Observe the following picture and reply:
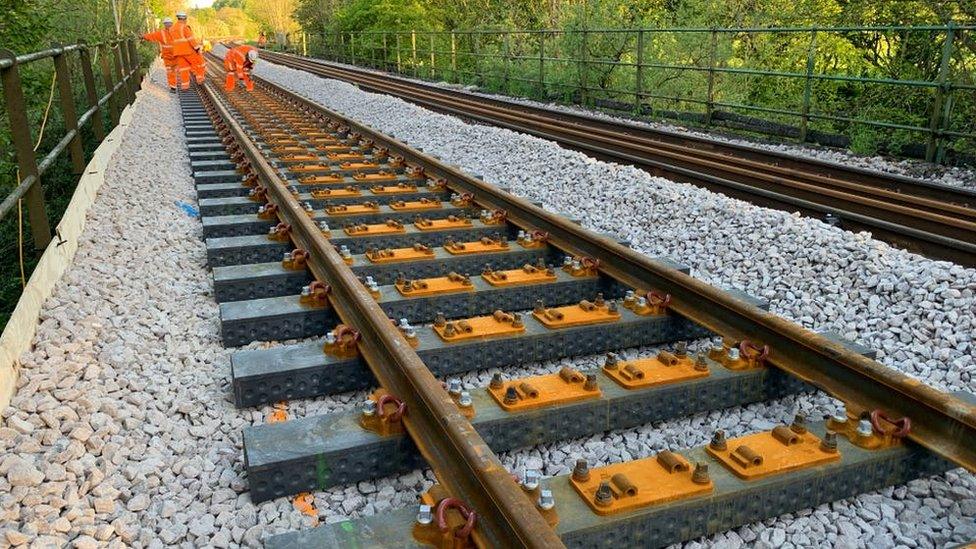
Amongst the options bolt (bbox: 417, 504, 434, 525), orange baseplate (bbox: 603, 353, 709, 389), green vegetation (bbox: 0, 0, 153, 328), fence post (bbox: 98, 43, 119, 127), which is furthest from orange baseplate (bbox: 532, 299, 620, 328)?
→ fence post (bbox: 98, 43, 119, 127)

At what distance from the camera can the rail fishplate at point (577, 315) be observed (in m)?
3.71

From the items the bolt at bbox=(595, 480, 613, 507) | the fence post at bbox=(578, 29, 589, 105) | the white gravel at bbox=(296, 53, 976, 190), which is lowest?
the white gravel at bbox=(296, 53, 976, 190)

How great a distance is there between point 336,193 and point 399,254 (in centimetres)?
204

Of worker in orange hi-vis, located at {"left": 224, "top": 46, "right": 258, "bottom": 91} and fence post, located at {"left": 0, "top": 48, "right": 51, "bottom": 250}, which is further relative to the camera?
worker in orange hi-vis, located at {"left": 224, "top": 46, "right": 258, "bottom": 91}

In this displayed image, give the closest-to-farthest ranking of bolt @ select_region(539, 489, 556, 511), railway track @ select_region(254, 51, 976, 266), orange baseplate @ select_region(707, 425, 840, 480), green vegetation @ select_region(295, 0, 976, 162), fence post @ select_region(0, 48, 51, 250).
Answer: bolt @ select_region(539, 489, 556, 511), orange baseplate @ select_region(707, 425, 840, 480), fence post @ select_region(0, 48, 51, 250), railway track @ select_region(254, 51, 976, 266), green vegetation @ select_region(295, 0, 976, 162)

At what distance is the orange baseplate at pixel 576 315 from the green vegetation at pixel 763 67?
728 centimetres

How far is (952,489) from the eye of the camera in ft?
8.79

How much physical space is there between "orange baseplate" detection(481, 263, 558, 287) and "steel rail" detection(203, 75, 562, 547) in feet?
2.65

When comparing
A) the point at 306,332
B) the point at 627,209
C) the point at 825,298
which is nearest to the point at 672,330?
the point at 825,298

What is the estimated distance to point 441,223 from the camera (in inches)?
222

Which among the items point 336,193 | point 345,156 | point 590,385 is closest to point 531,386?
point 590,385

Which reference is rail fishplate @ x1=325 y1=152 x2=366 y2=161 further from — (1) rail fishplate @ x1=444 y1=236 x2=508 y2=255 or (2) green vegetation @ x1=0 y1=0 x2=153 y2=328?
(1) rail fishplate @ x1=444 y1=236 x2=508 y2=255

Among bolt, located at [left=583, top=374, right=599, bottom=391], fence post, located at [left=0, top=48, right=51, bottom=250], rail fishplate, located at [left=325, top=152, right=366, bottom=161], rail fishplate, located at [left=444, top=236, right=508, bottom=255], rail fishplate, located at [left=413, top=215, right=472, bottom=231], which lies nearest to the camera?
bolt, located at [left=583, top=374, right=599, bottom=391]

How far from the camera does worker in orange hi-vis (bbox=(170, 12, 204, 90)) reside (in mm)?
15992
